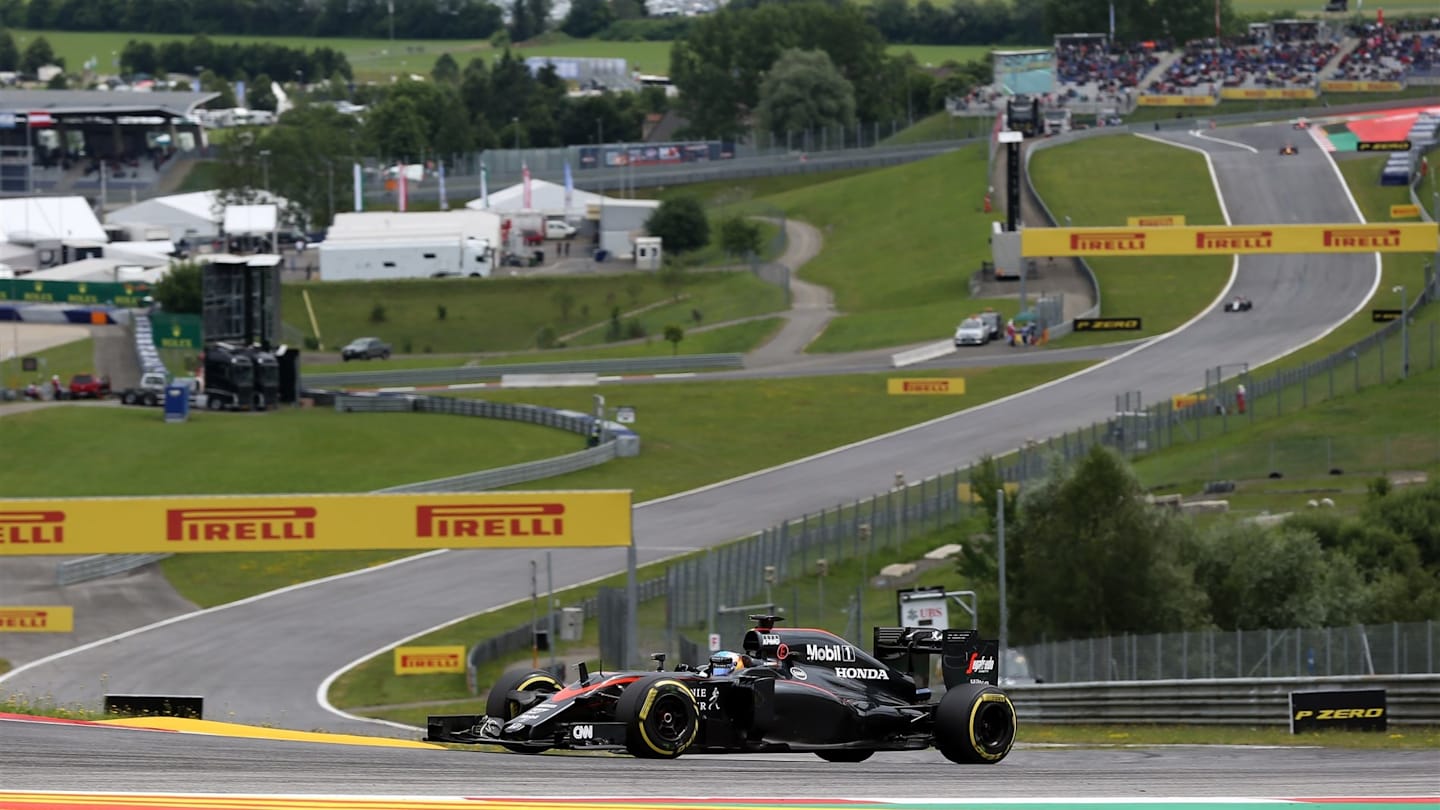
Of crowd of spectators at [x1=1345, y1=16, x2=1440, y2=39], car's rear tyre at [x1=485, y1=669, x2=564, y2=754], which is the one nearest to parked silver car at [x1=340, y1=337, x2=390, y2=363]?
car's rear tyre at [x1=485, y1=669, x2=564, y2=754]

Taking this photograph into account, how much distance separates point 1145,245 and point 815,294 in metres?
25.3

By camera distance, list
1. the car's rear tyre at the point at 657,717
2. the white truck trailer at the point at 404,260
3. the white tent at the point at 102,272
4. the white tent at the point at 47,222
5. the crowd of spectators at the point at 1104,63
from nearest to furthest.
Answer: the car's rear tyre at the point at 657,717 < the white truck trailer at the point at 404,260 < the white tent at the point at 102,272 < the white tent at the point at 47,222 < the crowd of spectators at the point at 1104,63

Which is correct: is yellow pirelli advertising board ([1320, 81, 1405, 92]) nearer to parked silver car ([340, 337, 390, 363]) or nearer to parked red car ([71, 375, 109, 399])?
parked silver car ([340, 337, 390, 363])

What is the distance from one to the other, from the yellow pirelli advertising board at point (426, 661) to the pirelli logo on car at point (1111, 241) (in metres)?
54.3

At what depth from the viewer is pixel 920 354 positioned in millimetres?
87875

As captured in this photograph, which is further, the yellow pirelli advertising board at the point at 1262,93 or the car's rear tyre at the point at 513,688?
the yellow pirelli advertising board at the point at 1262,93

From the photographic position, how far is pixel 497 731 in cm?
1950

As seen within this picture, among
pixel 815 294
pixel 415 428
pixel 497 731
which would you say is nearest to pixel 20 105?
pixel 815 294

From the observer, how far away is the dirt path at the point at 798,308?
3642 inches

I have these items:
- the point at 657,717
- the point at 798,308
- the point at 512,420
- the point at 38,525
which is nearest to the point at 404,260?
the point at 798,308

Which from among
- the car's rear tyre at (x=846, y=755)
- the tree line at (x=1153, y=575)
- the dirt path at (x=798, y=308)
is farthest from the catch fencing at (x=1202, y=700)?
the dirt path at (x=798, y=308)

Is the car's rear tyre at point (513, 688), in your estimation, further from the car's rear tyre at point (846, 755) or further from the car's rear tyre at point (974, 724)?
the car's rear tyre at point (974, 724)

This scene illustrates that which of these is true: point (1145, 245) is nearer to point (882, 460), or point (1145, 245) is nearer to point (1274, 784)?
point (882, 460)

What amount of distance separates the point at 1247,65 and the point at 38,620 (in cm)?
13029
